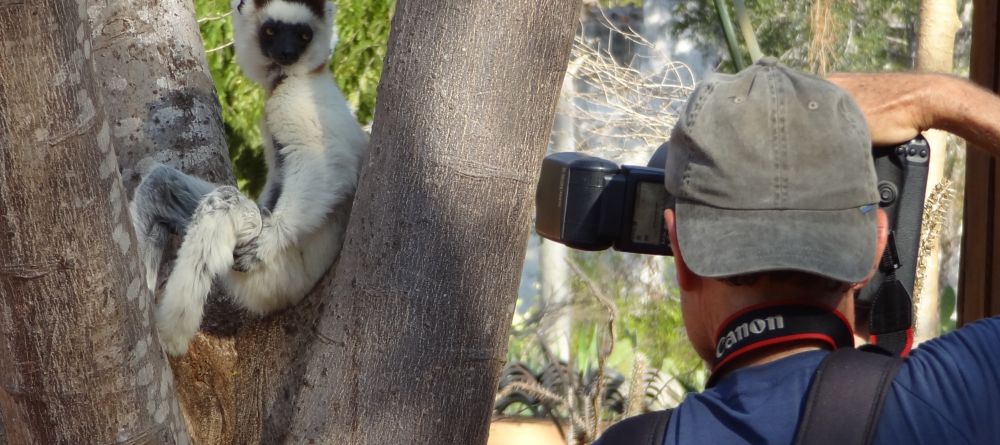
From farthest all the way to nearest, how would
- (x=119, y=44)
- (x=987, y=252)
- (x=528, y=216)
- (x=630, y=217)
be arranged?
(x=987, y=252), (x=119, y=44), (x=528, y=216), (x=630, y=217)

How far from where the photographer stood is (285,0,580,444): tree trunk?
1.96m

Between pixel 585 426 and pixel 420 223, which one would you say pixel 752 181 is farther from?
pixel 585 426

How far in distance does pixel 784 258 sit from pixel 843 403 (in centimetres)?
19

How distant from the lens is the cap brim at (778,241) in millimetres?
1314

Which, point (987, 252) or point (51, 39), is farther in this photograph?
point (987, 252)

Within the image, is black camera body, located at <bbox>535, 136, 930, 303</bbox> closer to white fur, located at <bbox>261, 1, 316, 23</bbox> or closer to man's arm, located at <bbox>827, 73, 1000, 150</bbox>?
man's arm, located at <bbox>827, 73, 1000, 150</bbox>

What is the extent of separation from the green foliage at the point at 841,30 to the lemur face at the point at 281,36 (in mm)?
6871

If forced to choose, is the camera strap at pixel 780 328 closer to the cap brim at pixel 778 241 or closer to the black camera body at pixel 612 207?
the cap brim at pixel 778 241

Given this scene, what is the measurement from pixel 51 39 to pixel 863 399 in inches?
52.1

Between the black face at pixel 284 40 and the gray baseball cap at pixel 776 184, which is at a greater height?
the black face at pixel 284 40

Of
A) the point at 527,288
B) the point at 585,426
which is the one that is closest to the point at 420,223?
the point at 585,426

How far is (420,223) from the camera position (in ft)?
6.46

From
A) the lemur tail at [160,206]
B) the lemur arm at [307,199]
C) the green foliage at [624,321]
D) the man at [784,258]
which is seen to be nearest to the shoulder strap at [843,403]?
the man at [784,258]

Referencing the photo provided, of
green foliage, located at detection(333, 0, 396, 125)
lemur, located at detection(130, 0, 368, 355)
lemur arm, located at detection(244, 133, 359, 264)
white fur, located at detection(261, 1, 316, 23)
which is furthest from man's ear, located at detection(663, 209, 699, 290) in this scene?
green foliage, located at detection(333, 0, 396, 125)
